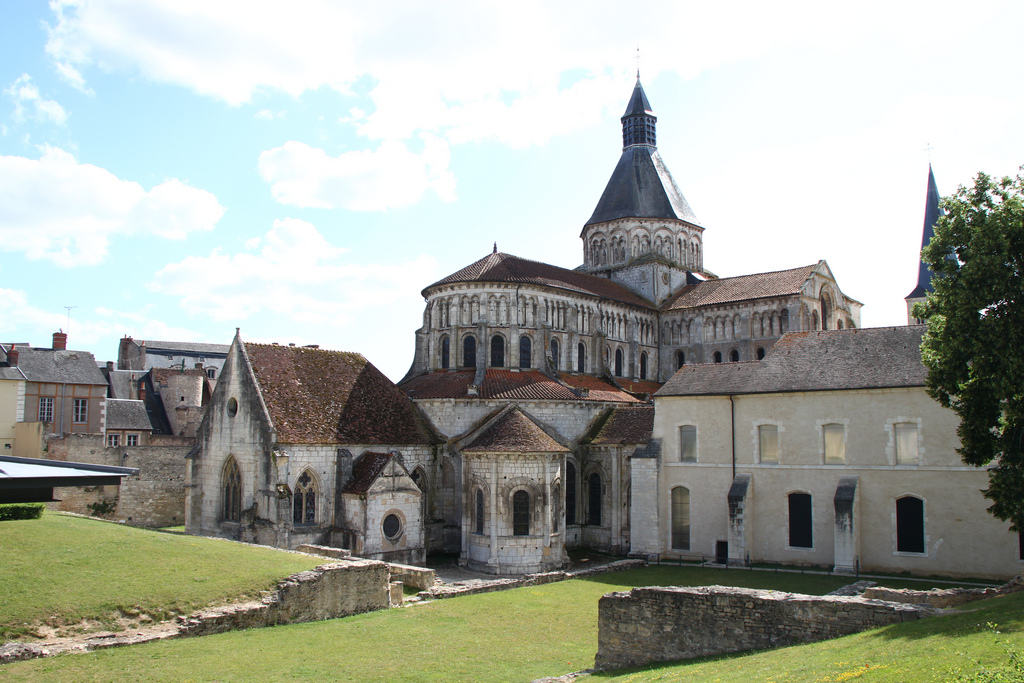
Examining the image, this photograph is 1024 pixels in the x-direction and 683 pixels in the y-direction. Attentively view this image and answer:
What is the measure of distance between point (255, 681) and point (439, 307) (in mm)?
31056

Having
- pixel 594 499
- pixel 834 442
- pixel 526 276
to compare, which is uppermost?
pixel 526 276

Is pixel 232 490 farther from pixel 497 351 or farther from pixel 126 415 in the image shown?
pixel 126 415

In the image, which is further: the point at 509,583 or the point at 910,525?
the point at 910,525

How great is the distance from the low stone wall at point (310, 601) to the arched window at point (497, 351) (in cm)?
2114

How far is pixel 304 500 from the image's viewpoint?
104ft

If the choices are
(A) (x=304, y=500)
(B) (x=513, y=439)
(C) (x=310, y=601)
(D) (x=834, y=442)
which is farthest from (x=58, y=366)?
(D) (x=834, y=442)

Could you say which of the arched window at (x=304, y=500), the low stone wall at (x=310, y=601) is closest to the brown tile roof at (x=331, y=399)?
Answer: the arched window at (x=304, y=500)

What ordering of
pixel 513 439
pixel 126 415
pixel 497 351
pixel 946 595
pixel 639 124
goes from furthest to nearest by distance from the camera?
pixel 639 124 → pixel 126 415 → pixel 497 351 → pixel 513 439 → pixel 946 595

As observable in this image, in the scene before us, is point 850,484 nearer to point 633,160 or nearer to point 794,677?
point 794,677

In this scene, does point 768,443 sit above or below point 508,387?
below

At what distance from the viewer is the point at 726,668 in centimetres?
1427

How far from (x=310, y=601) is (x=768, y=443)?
19.5 meters

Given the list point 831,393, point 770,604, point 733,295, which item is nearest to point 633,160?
point 733,295

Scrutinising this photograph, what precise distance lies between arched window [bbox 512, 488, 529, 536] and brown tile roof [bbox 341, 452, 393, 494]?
217 inches
